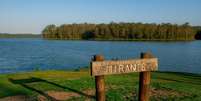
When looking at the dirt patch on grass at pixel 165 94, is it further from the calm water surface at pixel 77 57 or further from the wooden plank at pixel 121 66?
the calm water surface at pixel 77 57

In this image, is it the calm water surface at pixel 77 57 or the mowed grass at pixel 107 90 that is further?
the calm water surface at pixel 77 57

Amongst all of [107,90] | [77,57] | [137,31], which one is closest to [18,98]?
[107,90]

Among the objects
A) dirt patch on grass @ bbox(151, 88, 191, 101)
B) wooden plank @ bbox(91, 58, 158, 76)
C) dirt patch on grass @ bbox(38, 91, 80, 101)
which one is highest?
wooden plank @ bbox(91, 58, 158, 76)

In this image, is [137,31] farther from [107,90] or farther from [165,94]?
[165,94]

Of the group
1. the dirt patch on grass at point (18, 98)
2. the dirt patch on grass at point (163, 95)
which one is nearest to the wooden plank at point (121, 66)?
the dirt patch on grass at point (163, 95)

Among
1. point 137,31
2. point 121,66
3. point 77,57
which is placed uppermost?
point 121,66

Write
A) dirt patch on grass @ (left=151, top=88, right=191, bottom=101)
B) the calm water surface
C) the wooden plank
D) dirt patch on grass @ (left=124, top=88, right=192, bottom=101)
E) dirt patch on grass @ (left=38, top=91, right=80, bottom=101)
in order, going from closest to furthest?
the wooden plank
dirt patch on grass @ (left=38, top=91, right=80, bottom=101)
dirt patch on grass @ (left=124, top=88, right=192, bottom=101)
dirt patch on grass @ (left=151, top=88, right=191, bottom=101)
the calm water surface

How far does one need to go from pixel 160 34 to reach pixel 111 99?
399 feet

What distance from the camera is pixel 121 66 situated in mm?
6957

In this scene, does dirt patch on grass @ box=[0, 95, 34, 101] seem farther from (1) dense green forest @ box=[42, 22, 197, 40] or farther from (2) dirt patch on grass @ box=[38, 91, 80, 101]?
(1) dense green forest @ box=[42, 22, 197, 40]

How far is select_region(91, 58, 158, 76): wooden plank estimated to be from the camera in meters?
6.65

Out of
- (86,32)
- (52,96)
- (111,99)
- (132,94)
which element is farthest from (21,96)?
(86,32)

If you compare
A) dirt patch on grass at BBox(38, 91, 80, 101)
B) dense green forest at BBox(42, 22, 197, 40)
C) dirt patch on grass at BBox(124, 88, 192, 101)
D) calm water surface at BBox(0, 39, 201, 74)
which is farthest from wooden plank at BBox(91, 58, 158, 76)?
dense green forest at BBox(42, 22, 197, 40)

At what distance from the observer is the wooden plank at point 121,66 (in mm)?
6652
